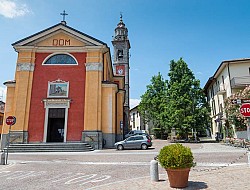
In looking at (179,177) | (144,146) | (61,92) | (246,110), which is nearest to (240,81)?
(144,146)

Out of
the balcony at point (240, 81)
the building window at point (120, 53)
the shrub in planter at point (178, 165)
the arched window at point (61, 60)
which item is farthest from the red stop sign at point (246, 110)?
the building window at point (120, 53)

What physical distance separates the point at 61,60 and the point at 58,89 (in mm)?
3274

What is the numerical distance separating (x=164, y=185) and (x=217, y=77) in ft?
95.5

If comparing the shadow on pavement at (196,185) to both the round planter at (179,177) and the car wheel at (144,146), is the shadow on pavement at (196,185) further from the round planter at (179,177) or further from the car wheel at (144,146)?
the car wheel at (144,146)

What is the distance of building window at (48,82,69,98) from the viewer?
21.9 metres

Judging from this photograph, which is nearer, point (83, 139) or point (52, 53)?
point (83, 139)

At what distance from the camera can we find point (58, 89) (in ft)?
72.3

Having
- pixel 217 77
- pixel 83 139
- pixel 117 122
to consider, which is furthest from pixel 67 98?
pixel 217 77

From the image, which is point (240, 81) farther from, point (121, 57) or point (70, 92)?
point (121, 57)

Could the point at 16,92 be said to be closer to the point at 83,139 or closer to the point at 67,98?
the point at 67,98

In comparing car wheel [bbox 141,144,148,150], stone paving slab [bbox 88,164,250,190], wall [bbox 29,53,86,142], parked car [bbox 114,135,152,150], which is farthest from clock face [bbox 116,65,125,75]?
stone paving slab [bbox 88,164,250,190]

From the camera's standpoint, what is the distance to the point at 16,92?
21.8 metres

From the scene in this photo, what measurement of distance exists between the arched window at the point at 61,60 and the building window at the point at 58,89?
239 cm

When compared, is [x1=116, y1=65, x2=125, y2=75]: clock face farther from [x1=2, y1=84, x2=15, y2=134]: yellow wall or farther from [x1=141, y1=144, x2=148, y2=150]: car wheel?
[x1=141, y1=144, x2=148, y2=150]: car wheel
